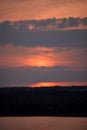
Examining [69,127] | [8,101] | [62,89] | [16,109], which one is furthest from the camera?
[62,89]

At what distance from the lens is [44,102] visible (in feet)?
70.7

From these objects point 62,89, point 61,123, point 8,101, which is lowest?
point 62,89

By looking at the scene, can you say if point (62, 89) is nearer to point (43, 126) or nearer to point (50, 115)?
point (50, 115)

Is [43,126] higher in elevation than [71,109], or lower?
higher

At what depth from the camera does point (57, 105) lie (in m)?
20.5

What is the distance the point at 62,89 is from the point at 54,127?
1175 cm

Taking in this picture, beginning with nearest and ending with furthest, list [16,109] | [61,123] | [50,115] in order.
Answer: [61,123] → [50,115] → [16,109]

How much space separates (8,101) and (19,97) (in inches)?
69.9

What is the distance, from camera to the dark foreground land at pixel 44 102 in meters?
19.3

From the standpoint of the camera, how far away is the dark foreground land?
19328 millimetres

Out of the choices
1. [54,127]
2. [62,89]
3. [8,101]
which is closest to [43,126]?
[54,127]

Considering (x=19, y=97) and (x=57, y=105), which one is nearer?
(x=57, y=105)

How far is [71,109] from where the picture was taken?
19.8 metres

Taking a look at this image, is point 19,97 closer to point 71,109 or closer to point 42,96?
point 42,96
